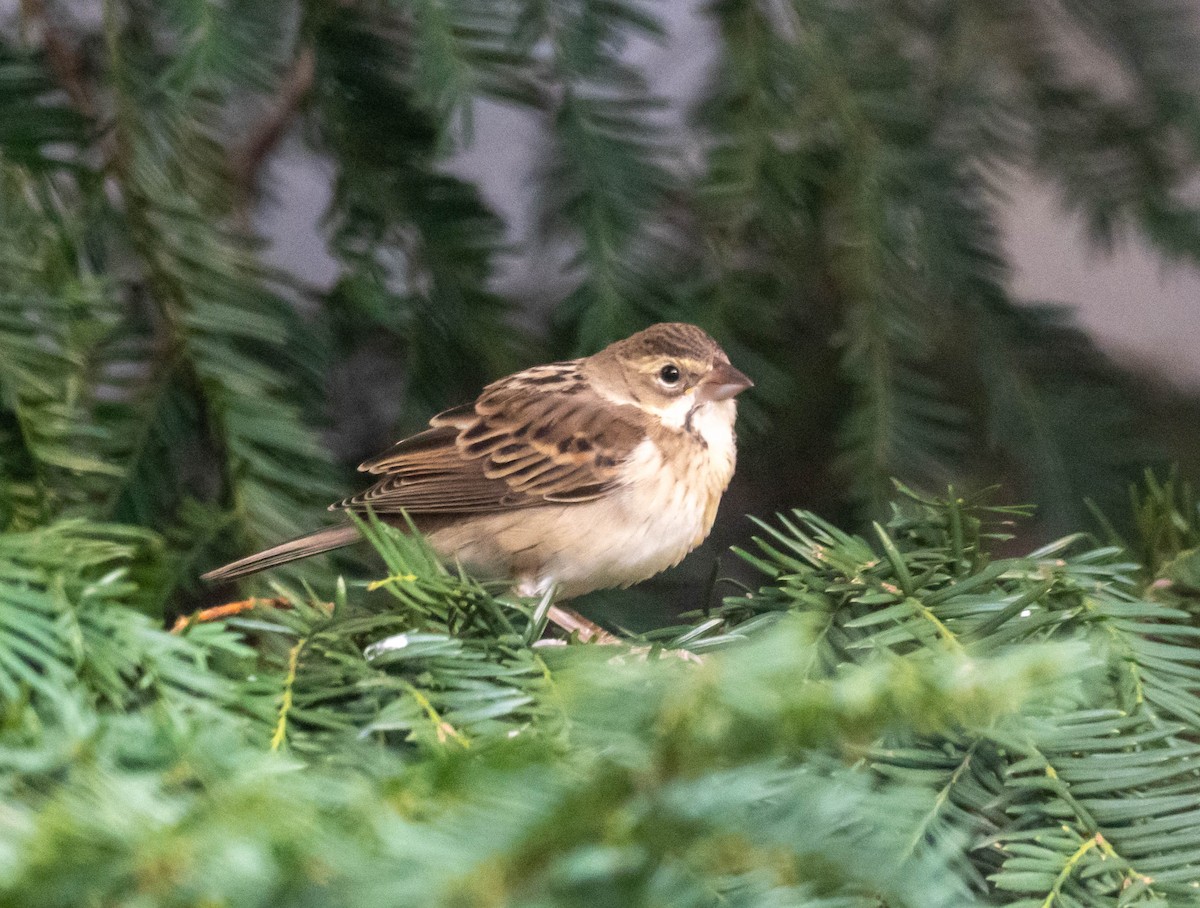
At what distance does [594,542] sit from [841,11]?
421 mm

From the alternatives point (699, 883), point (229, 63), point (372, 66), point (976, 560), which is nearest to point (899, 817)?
point (699, 883)

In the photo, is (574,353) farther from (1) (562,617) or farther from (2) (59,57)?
(2) (59,57)

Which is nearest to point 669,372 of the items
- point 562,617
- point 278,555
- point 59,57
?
Result: point 562,617

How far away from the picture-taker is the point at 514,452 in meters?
0.95

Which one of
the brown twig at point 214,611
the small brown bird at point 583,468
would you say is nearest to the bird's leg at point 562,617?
the small brown bird at point 583,468

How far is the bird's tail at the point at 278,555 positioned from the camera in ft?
2.17

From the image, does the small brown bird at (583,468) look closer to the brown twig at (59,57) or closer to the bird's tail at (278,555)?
the bird's tail at (278,555)

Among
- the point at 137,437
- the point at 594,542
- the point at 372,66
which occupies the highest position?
the point at 372,66

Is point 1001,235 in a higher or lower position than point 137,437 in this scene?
higher

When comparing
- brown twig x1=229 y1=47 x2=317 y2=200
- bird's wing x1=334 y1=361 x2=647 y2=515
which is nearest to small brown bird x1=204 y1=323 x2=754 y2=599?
bird's wing x1=334 y1=361 x2=647 y2=515

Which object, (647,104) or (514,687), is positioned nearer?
(514,687)

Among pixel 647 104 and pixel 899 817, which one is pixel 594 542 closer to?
pixel 647 104

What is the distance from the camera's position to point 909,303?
87 centimetres

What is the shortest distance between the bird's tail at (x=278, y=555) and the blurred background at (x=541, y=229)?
0.02 metres
